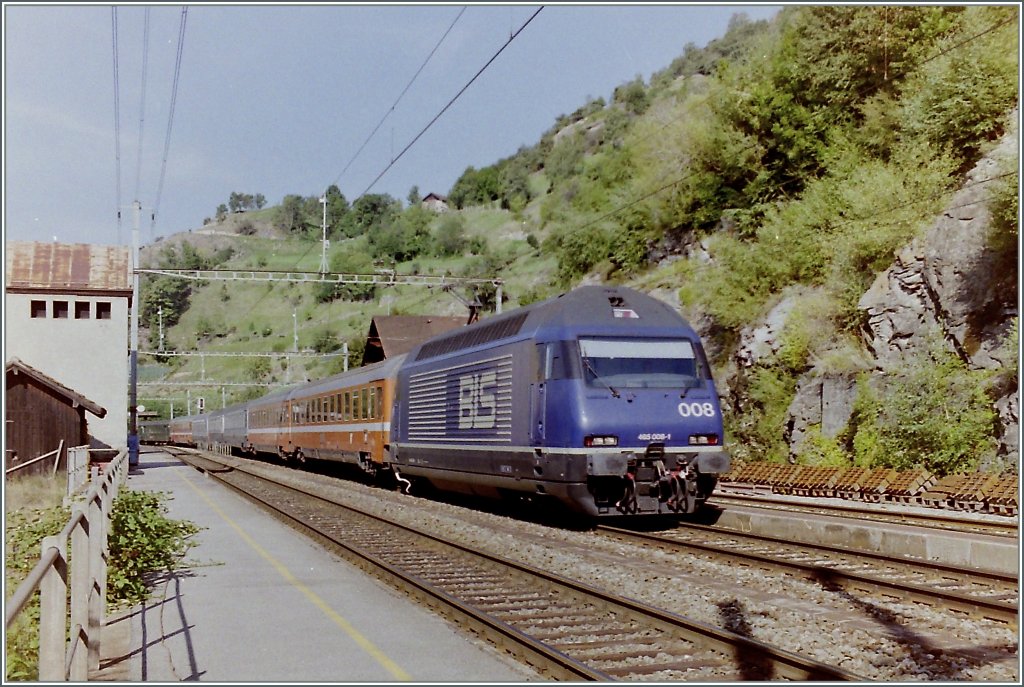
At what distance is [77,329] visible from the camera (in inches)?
1609

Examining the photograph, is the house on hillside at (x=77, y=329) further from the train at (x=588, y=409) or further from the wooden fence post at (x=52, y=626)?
the wooden fence post at (x=52, y=626)

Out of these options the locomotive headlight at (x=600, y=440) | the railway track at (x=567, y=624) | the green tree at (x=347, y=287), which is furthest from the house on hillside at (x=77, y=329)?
the green tree at (x=347, y=287)

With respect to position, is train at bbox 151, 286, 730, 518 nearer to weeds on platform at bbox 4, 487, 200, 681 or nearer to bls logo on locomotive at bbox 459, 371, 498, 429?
bls logo on locomotive at bbox 459, 371, 498, 429

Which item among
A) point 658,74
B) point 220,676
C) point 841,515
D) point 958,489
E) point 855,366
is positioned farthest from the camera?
point 658,74

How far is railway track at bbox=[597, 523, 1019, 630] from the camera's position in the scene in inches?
372

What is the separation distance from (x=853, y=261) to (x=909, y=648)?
2260 centimetres

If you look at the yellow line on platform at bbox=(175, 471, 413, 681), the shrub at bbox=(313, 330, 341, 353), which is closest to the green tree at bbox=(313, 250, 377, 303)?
the shrub at bbox=(313, 330, 341, 353)

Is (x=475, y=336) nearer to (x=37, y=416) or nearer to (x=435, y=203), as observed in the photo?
(x=37, y=416)

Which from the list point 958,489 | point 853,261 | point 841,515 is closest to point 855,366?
point 853,261

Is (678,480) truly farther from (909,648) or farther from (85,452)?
(85,452)

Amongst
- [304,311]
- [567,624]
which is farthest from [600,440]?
[304,311]

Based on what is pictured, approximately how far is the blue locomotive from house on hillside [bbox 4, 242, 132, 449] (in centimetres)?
2754

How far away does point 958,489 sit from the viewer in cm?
1977

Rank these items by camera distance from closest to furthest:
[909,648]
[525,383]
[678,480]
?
[909,648], [678,480], [525,383]
